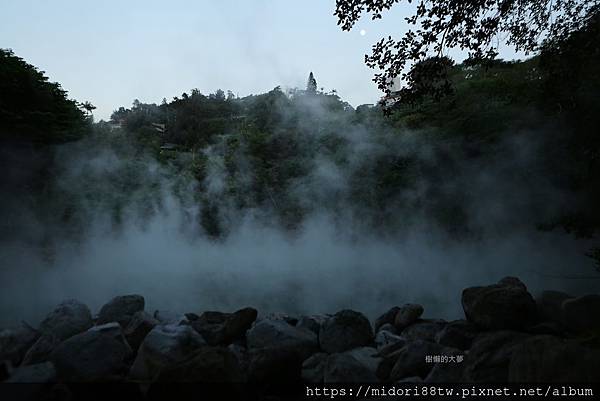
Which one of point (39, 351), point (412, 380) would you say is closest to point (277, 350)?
point (412, 380)

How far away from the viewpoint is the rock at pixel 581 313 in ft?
15.4

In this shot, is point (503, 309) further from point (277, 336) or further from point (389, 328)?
point (277, 336)

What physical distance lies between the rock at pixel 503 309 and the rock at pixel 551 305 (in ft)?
1.05

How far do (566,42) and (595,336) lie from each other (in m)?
3.71

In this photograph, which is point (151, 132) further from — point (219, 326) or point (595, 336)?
point (595, 336)

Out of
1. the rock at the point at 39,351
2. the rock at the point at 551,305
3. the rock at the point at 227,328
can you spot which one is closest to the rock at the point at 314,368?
the rock at the point at 227,328


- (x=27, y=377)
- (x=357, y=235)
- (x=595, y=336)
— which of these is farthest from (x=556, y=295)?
(x=27, y=377)

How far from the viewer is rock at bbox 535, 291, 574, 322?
5070 mm

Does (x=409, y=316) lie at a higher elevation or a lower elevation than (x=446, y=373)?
lower

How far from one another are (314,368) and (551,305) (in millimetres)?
3400

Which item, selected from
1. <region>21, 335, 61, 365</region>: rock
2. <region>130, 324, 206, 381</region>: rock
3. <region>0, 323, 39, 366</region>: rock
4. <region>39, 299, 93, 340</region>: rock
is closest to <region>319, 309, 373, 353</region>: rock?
<region>130, 324, 206, 381</region>: rock

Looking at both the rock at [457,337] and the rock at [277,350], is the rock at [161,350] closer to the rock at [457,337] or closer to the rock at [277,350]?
the rock at [277,350]

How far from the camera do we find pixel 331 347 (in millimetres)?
5359

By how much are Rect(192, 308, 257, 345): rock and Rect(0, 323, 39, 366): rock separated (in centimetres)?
233
